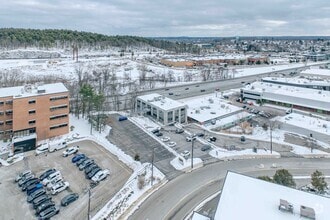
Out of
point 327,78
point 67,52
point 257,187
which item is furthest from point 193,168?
point 67,52

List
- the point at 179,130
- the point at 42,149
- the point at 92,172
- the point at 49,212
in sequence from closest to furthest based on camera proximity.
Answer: the point at 49,212
the point at 92,172
the point at 42,149
the point at 179,130

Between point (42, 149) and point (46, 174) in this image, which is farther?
point (42, 149)

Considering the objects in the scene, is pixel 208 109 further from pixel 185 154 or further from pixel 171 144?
pixel 185 154

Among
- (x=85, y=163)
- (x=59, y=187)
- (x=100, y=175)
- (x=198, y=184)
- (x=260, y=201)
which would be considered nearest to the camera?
(x=260, y=201)

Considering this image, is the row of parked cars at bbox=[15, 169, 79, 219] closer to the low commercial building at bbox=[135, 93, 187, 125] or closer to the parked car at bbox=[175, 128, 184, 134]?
the parked car at bbox=[175, 128, 184, 134]

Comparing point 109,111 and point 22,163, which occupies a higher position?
point 109,111

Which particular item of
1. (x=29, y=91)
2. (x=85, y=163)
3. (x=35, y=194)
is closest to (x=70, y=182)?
(x=85, y=163)

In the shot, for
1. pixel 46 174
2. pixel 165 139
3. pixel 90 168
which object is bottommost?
pixel 46 174

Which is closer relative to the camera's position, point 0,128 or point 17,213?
point 17,213

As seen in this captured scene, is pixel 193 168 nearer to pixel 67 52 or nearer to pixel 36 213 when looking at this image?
pixel 36 213
